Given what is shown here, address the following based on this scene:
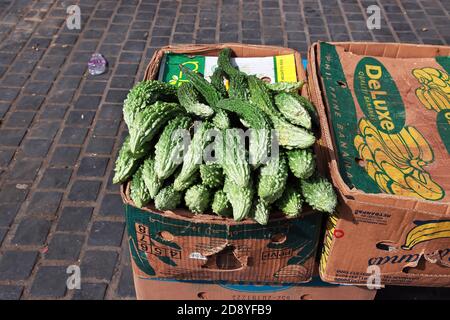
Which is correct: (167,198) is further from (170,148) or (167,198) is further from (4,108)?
A: (4,108)

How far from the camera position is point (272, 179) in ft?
7.70

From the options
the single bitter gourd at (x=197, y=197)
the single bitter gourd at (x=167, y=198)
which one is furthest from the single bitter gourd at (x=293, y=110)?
the single bitter gourd at (x=167, y=198)

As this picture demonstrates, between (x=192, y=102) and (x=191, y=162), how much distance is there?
1.75 feet

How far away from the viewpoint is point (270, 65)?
3.73 m

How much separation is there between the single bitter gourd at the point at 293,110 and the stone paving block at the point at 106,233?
2079mm

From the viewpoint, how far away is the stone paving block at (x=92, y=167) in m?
4.53

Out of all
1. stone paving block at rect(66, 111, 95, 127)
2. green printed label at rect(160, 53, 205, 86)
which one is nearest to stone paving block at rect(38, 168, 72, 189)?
stone paving block at rect(66, 111, 95, 127)

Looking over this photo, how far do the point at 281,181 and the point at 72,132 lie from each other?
334 centimetres

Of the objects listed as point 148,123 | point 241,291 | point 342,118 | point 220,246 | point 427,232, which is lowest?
point 241,291

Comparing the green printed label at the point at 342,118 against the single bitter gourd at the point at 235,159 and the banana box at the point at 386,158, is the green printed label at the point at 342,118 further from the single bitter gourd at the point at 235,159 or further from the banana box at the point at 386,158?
the single bitter gourd at the point at 235,159

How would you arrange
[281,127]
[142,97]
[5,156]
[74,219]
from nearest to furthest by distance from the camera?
[281,127] < [142,97] < [74,219] < [5,156]

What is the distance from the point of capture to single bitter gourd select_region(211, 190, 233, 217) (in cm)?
245

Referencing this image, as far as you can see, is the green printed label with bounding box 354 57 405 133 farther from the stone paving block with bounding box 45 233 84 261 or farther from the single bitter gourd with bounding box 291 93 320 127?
the stone paving block with bounding box 45 233 84 261

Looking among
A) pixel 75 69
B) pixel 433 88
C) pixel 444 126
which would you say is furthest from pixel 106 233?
pixel 433 88
